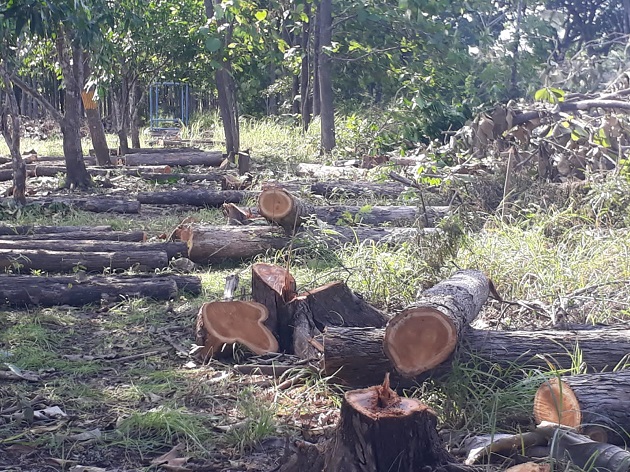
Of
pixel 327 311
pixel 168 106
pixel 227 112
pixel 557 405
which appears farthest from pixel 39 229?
pixel 168 106

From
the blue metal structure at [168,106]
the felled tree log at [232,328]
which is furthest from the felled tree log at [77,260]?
the blue metal structure at [168,106]

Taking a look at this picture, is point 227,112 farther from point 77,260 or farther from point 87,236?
point 77,260

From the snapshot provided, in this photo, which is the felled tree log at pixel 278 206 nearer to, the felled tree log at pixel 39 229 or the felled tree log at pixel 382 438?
the felled tree log at pixel 39 229

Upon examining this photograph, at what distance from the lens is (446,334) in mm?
3770

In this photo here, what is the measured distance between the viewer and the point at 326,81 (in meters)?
16.1

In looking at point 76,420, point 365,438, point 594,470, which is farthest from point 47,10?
point 594,470

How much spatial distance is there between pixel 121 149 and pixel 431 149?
6.61m

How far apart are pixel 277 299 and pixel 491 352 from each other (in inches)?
61.6

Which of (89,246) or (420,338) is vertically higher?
(420,338)

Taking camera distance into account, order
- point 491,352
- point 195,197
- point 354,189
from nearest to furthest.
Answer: point 491,352
point 195,197
point 354,189

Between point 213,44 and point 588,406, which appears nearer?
point 588,406

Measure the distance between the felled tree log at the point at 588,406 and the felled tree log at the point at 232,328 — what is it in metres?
1.97

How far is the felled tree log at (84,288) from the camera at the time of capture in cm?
599

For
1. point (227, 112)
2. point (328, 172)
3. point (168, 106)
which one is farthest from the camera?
point (168, 106)
